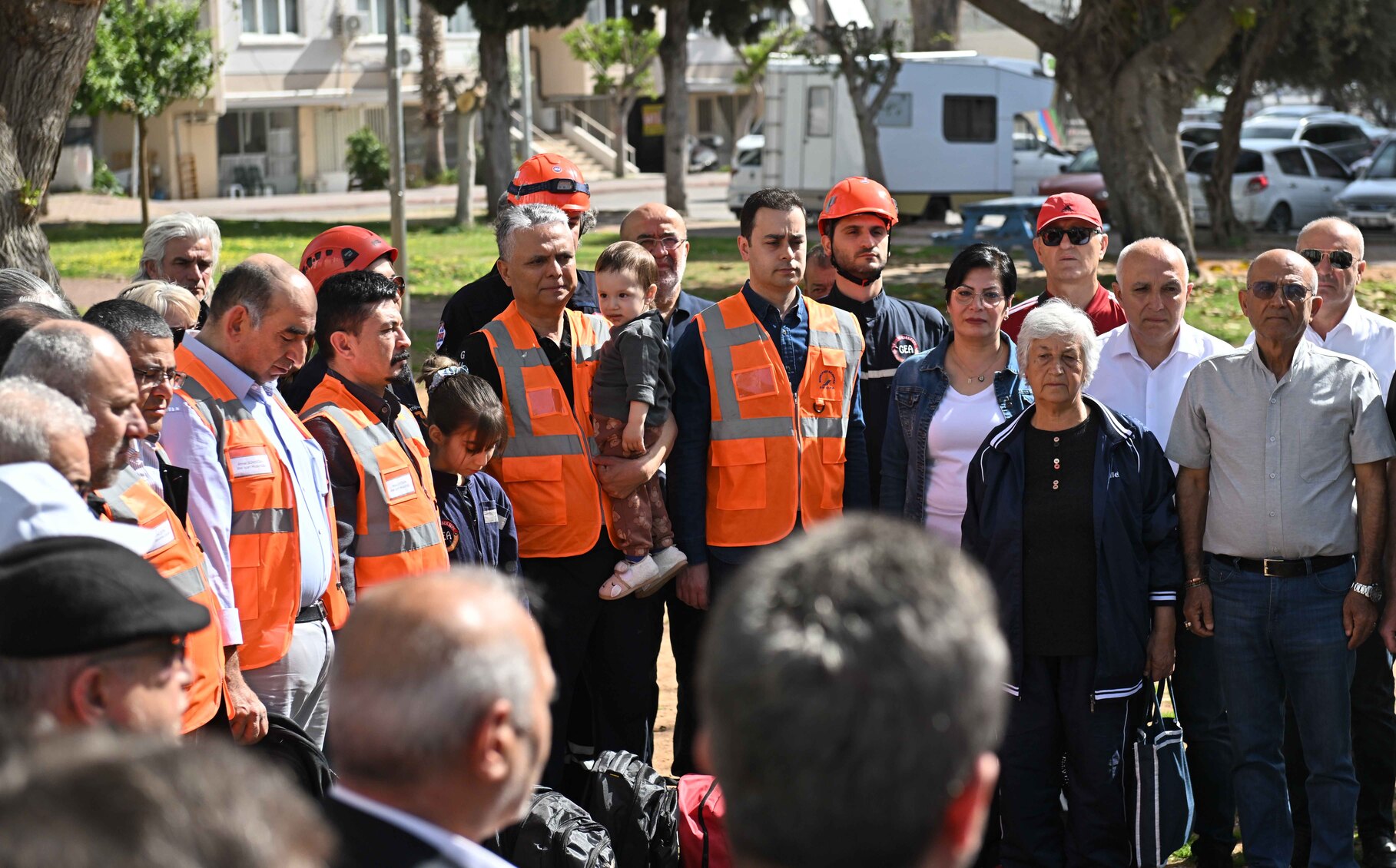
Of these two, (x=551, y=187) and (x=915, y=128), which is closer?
(x=551, y=187)

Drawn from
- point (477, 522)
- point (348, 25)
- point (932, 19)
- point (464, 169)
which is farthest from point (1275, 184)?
point (348, 25)

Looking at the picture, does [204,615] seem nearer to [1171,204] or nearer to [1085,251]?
[1085,251]

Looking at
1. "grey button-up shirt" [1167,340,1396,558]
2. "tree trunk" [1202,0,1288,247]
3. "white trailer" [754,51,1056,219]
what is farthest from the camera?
"white trailer" [754,51,1056,219]

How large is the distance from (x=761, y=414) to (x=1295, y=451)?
1816 millimetres

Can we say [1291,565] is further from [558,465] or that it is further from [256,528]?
[256,528]

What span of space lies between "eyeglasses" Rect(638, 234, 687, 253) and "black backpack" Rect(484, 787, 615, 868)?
2477 millimetres

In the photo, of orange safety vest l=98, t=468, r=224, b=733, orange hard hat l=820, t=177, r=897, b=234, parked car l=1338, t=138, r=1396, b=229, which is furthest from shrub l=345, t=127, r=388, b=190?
orange safety vest l=98, t=468, r=224, b=733

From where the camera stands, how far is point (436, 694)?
78.5 inches

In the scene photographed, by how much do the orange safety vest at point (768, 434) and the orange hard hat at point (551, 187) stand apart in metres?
1.08

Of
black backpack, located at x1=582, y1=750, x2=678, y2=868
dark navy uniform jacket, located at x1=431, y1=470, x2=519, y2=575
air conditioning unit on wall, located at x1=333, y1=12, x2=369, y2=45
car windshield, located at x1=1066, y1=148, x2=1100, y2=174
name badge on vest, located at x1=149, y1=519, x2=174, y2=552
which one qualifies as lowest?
black backpack, located at x1=582, y1=750, x2=678, y2=868

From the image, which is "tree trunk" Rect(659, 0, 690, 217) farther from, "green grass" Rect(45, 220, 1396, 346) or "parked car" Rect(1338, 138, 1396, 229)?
"parked car" Rect(1338, 138, 1396, 229)

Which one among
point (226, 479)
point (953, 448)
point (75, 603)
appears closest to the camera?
point (75, 603)

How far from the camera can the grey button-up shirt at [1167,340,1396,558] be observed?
15.2 ft

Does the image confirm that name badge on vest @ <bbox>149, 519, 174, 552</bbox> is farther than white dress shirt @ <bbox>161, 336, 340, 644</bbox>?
No
